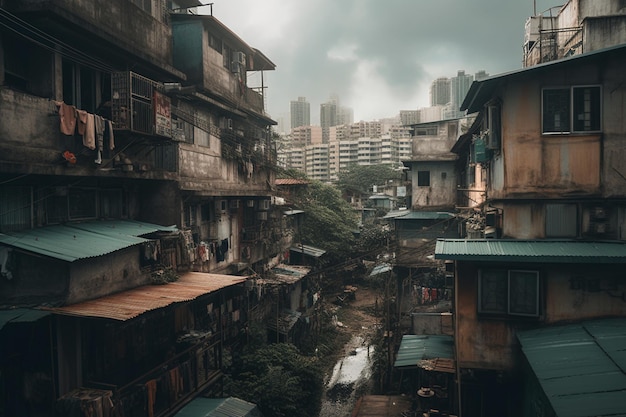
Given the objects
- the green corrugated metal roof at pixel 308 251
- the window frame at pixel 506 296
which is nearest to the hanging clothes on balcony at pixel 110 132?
the window frame at pixel 506 296

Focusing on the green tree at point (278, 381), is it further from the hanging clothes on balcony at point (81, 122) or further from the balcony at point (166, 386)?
the hanging clothes on balcony at point (81, 122)

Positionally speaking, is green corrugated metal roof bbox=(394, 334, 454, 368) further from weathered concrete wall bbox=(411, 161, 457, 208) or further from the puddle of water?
weathered concrete wall bbox=(411, 161, 457, 208)

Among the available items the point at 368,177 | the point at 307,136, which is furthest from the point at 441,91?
the point at 368,177

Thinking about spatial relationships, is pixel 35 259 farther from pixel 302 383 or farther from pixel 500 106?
pixel 500 106

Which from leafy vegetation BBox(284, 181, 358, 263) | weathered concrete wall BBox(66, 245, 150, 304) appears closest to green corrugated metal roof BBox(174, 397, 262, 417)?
weathered concrete wall BBox(66, 245, 150, 304)

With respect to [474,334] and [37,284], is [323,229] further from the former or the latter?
[37,284]

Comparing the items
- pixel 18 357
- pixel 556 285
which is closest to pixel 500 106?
pixel 556 285
